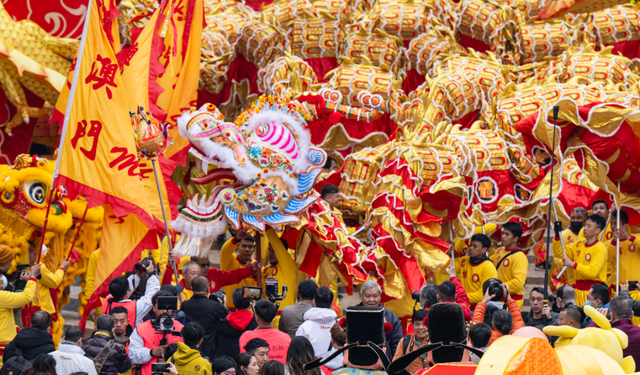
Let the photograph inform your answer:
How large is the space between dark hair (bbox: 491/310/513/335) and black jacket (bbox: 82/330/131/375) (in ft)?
7.85

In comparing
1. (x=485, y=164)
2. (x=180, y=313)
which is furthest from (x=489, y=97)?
(x=180, y=313)

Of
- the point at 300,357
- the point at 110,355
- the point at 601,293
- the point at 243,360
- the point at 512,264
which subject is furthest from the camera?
the point at 512,264

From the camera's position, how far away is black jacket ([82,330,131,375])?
17.7 ft

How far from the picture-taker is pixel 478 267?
7.74m

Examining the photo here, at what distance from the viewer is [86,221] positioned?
30.9ft

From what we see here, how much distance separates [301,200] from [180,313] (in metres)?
1.55

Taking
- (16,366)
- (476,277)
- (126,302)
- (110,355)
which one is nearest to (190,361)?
A: (110,355)

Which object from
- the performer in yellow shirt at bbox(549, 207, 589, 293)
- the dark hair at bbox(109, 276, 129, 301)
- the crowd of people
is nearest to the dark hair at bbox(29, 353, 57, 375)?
the crowd of people

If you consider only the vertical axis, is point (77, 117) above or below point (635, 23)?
above

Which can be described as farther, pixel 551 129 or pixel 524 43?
pixel 524 43

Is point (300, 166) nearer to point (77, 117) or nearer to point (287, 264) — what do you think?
point (287, 264)

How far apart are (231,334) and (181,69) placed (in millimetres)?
4584

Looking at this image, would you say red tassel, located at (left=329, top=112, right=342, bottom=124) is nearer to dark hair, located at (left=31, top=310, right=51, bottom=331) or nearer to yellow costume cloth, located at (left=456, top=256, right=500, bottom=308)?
yellow costume cloth, located at (left=456, top=256, right=500, bottom=308)

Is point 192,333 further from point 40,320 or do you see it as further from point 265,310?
point 40,320
